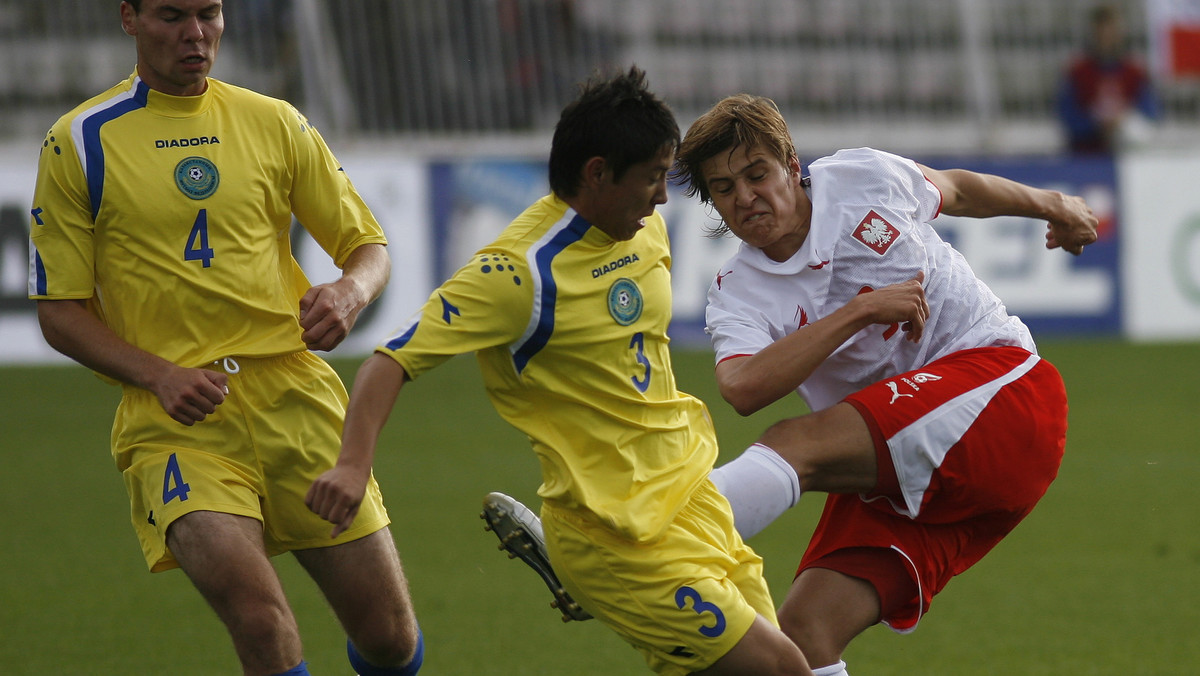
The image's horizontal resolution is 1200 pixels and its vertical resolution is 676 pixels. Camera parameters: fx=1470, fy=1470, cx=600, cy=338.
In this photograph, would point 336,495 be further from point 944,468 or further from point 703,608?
point 944,468

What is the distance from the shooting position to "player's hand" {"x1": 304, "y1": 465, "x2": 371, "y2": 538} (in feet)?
10.1

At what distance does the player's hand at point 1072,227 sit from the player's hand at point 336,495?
7.30 feet

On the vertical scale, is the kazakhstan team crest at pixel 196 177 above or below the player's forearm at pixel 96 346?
above

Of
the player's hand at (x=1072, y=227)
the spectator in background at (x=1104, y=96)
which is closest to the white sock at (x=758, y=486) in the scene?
the player's hand at (x=1072, y=227)

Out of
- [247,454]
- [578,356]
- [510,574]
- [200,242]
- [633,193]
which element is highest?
[633,193]

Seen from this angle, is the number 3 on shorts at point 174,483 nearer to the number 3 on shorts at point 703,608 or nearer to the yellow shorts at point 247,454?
the yellow shorts at point 247,454

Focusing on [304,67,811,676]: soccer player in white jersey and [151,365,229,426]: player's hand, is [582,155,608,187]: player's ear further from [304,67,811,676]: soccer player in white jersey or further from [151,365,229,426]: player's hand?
[151,365,229,426]: player's hand

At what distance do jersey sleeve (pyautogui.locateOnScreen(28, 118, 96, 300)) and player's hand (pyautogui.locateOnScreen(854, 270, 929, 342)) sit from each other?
1.94m

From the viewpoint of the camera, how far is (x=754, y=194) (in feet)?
12.4

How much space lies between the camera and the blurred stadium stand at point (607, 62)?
13.5 m

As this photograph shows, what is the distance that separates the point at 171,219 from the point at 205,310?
25cm

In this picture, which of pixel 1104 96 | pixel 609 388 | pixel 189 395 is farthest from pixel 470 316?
pixel 1104 96

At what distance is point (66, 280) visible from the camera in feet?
12.1

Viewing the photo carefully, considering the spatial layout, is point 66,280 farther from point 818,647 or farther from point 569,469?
point 818,647
